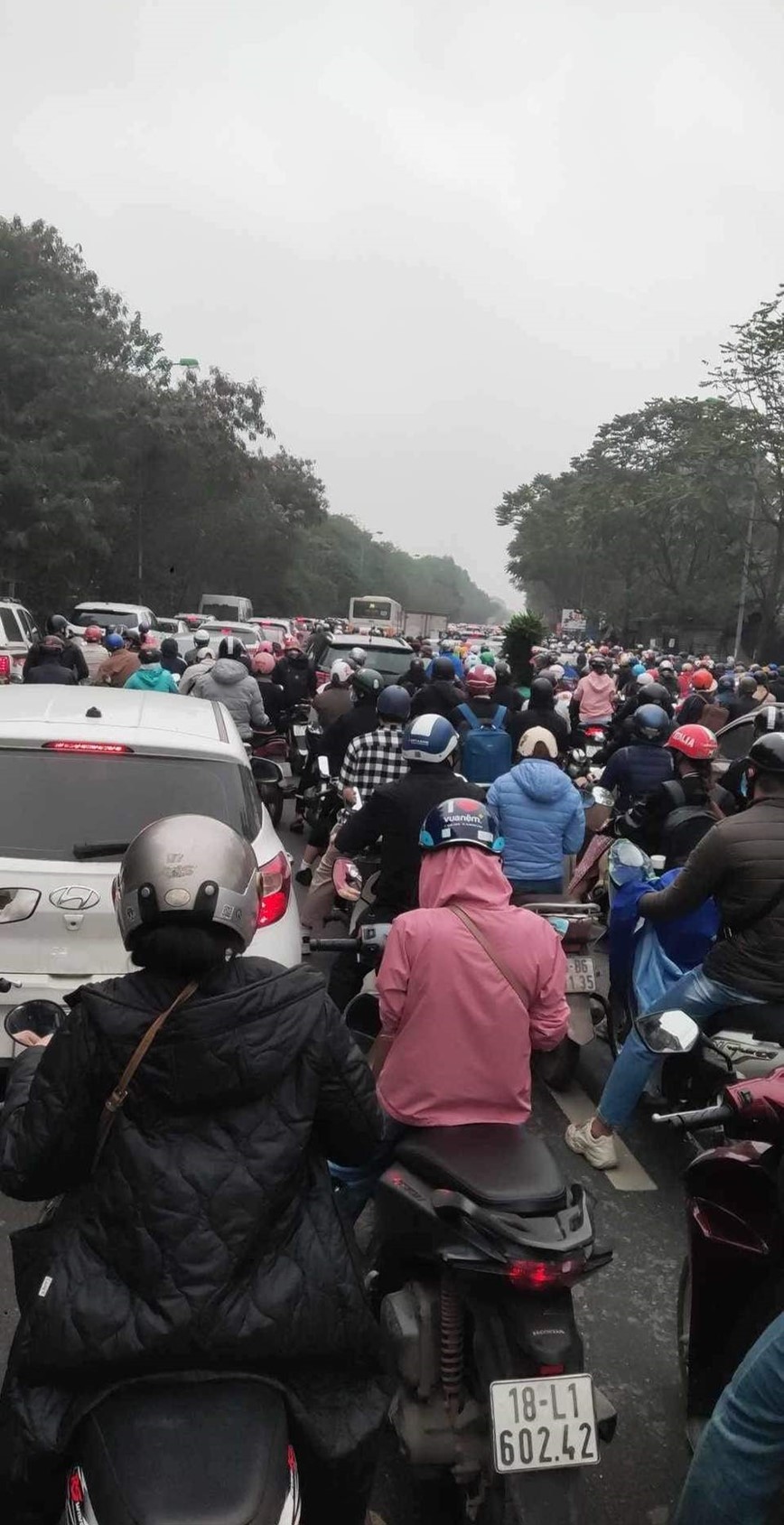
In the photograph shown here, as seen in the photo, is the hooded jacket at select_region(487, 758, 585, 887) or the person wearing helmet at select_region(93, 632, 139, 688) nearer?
the hooded jacket at select_region(487, 758, 585, 887)

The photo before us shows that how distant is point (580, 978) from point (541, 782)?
3.50ft

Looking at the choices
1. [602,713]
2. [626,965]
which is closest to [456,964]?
[626,965]

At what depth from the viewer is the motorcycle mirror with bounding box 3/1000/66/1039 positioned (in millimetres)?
2277

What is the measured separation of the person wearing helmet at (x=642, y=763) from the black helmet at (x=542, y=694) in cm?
186

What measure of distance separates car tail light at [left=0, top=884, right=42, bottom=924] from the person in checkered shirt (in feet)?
9.65

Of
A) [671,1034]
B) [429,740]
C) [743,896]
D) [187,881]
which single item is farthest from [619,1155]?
[187,881]

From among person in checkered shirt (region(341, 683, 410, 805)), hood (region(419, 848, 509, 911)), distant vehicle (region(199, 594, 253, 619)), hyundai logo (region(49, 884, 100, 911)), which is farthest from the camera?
distant vehicle (region(199, 594, 253, 619))

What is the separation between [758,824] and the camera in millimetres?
4047

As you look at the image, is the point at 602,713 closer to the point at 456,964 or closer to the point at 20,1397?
the point at 456,964

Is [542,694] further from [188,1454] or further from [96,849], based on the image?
[188,1454]

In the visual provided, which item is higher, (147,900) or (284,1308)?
(147,900)

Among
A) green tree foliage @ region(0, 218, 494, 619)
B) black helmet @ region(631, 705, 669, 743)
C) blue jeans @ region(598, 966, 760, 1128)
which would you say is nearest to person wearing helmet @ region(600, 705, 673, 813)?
black helmet @ region(631, 705, 669, 743)

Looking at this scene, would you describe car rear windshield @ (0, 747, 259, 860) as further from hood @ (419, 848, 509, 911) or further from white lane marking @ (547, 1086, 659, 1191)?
white lane marking @ (547, 1086, 659, 1191)

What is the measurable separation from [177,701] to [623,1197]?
280 centimetres
